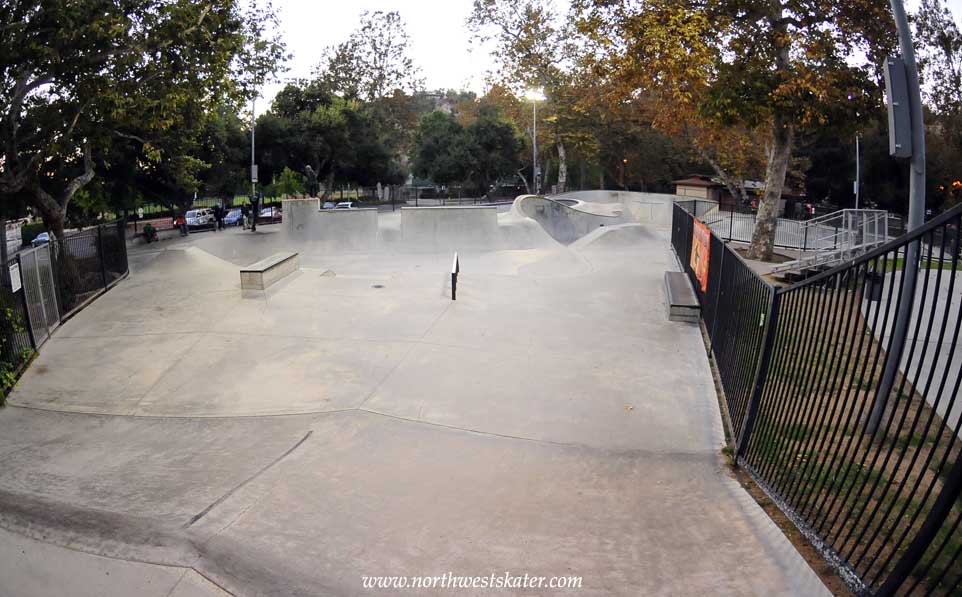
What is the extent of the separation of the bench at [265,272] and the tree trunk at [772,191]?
13042 mm

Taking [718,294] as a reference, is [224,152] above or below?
above

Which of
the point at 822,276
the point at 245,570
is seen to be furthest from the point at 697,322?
the point at 245,570

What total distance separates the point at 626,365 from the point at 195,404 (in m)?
5.80

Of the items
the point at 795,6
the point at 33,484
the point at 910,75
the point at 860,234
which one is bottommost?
the point at 33,484

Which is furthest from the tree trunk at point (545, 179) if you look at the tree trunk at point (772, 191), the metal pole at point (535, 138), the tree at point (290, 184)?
the tree trunk at point (772, 191)

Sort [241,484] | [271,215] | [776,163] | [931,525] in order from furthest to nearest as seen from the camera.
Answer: [271,215], [776,163], [241,484], [931,525]

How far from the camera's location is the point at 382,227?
27391mm

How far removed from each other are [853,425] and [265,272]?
35.6 feet

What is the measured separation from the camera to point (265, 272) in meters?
13.3

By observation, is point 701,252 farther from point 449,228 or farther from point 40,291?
point 449,228

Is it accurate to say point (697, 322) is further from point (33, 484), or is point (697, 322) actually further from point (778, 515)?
point (33, 484)

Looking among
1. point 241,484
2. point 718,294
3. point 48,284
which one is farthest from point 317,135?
point 241,484

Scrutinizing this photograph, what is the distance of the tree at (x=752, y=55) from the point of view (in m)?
14.4

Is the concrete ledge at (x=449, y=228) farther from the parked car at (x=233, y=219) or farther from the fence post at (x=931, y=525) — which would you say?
the fence post at (x=931, y=525)
